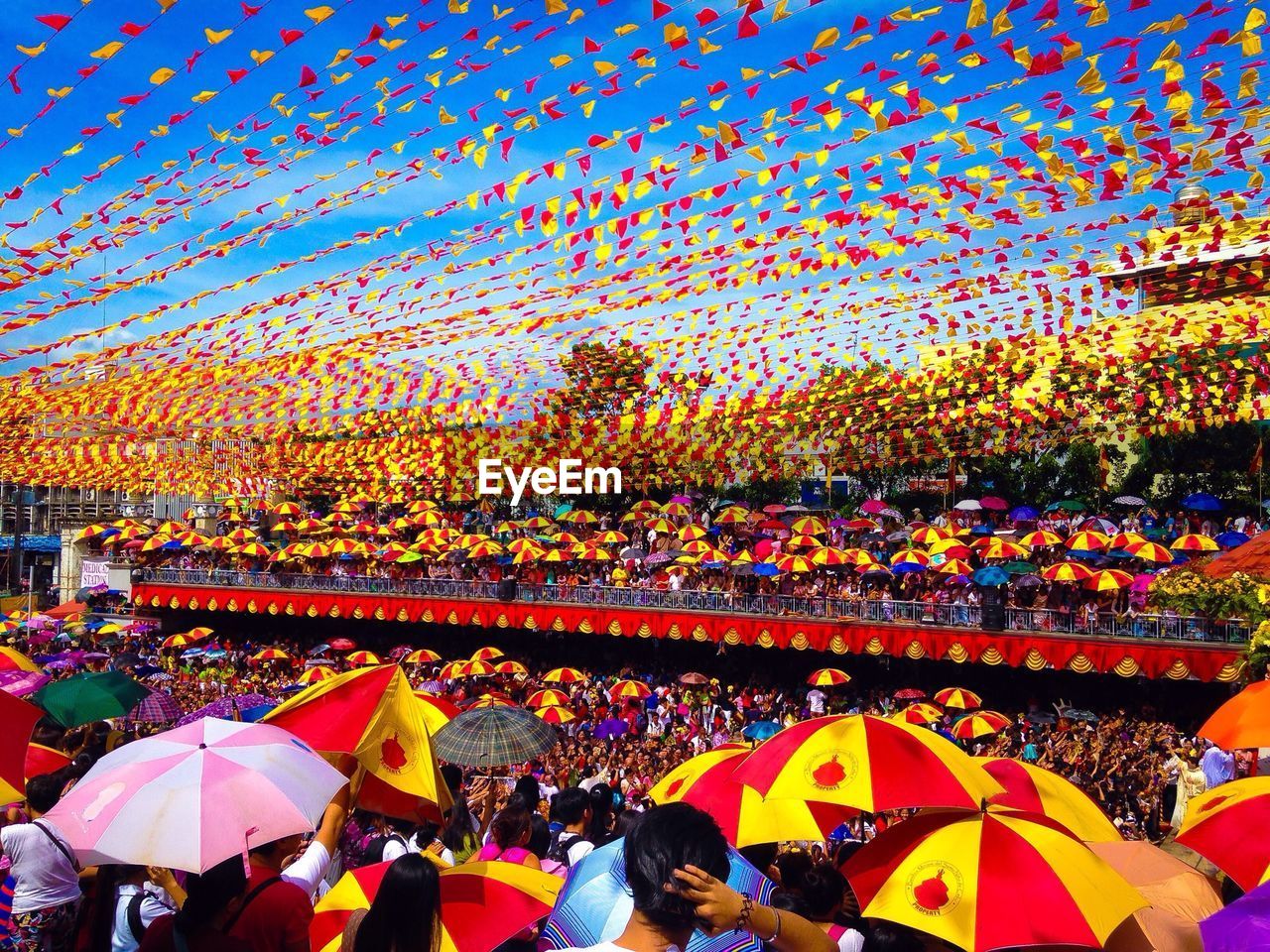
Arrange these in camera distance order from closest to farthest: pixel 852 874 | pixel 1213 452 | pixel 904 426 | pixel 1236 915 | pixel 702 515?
pixel 1236 915
pixel 852 874
pixel 904 426
pixel 1213 452
pixel 702 515

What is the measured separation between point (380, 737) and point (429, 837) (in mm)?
960

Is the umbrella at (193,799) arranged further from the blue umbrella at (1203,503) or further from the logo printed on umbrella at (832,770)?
the blue umbrella at (1203,503)

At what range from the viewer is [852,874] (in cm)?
430

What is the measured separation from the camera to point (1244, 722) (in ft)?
22.4

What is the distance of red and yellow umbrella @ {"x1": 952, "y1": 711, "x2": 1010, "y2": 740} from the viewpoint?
47.8ft

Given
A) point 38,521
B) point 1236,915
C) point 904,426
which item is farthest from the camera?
point 38,521

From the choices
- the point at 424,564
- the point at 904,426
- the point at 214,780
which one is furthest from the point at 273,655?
the point at 214,780

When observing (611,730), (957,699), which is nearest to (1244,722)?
(957,699)

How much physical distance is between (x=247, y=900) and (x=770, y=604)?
20.8 meters

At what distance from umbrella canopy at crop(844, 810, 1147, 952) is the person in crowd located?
3194 millimetres

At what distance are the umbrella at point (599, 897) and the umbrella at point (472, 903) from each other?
22 centimetres

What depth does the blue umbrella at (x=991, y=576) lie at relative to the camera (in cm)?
2081

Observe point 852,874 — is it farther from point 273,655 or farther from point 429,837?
point 273,655

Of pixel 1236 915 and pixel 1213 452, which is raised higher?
pixel 1213 452
